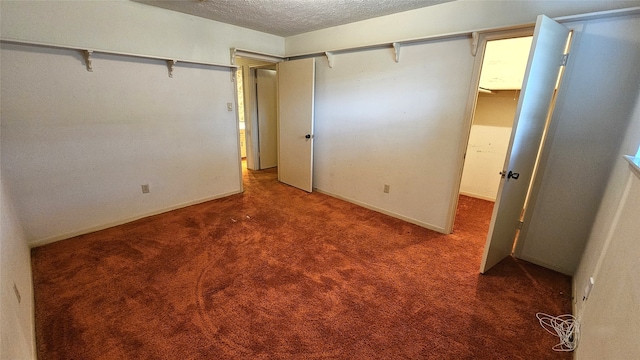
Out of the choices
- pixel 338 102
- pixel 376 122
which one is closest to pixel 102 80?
pixel 338 102

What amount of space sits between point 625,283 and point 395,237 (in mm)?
1788

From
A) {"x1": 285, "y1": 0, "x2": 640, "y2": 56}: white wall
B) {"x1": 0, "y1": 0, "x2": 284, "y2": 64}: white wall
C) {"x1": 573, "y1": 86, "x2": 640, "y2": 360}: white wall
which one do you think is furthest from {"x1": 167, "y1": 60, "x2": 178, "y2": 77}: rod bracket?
{"x1": 573, "y1": 86, "x2": 640, "y2": 360}: white wall

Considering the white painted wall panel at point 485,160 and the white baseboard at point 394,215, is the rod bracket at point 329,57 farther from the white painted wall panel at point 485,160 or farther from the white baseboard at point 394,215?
the white painted wall panel at point 485,160

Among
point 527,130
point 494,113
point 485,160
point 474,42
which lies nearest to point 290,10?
point 474,42

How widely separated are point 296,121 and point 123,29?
2.25 meters

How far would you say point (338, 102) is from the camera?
3.58m

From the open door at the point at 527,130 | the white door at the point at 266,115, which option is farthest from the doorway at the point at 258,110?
the open door at the point at 527,130

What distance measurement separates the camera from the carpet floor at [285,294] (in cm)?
153

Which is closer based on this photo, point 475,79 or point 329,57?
point 475,79

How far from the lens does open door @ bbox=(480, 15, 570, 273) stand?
173cm

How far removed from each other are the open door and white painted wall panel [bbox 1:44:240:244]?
3.26 meters

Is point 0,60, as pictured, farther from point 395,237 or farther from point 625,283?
point 625,283

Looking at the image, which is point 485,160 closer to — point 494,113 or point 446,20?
point 494,113

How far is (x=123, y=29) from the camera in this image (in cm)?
261
